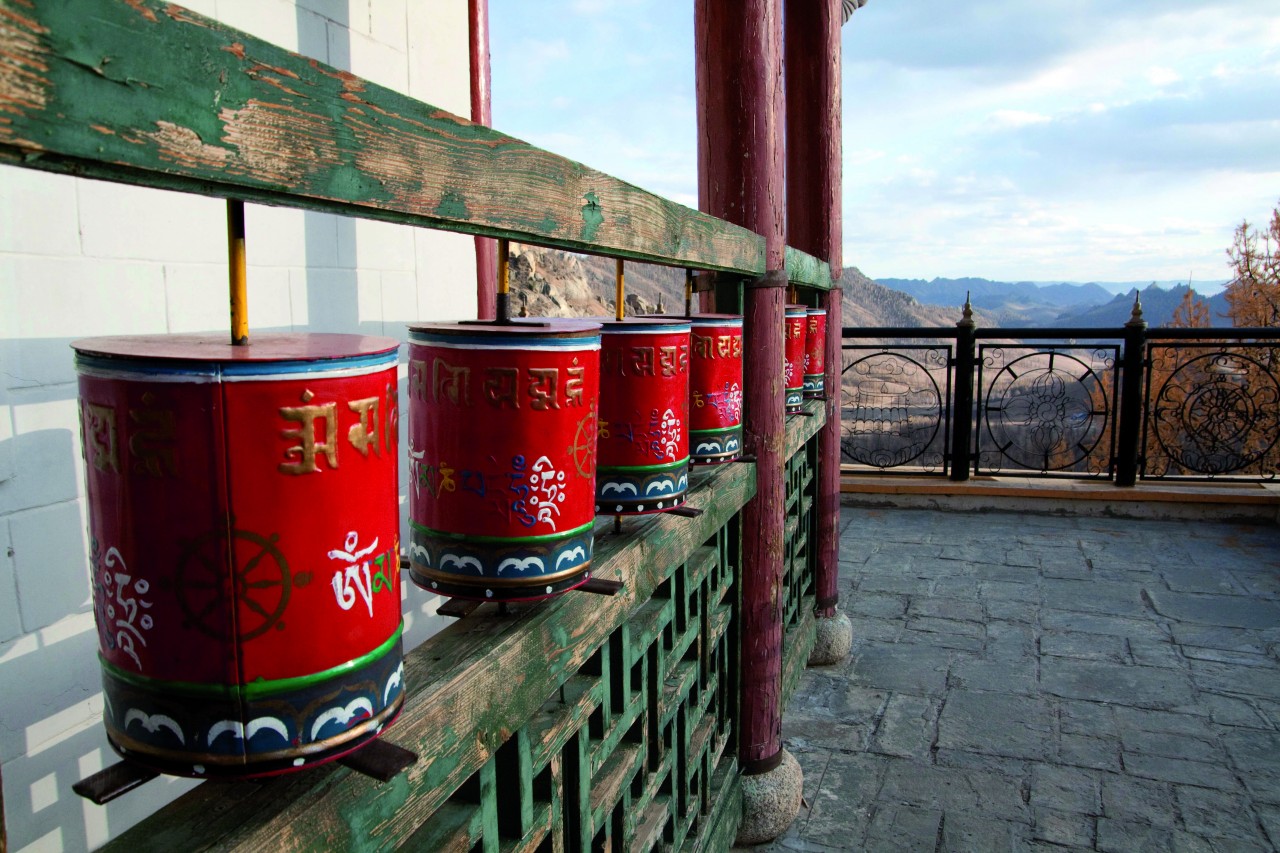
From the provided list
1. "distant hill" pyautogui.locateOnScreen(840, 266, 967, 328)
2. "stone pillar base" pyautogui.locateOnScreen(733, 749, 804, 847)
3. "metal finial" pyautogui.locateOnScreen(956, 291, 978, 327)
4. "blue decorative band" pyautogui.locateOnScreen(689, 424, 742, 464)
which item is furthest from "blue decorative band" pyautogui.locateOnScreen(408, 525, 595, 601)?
"distant hill" pyautogui.locateOnScreen(840, 266, 967, 328)

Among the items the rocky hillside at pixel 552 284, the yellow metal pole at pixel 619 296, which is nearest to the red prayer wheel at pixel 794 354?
the yellow metal pole at pixel 619 296

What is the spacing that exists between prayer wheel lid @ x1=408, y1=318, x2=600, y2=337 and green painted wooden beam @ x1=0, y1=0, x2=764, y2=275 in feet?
0.35

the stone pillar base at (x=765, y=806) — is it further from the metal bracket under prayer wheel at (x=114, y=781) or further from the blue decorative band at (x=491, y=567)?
the metal bracket under prayer wheel at (x=114, y=781)

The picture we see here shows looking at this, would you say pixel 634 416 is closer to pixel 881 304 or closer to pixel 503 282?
pixel 503 282

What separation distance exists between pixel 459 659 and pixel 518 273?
14.3 m

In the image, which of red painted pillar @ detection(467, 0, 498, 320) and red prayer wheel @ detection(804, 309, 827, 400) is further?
red prayer wheel @ detection(804, 309, 827, 400)

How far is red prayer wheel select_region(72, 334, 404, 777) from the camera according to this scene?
61 centimetres

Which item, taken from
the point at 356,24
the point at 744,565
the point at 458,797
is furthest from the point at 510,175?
the point at 356,24

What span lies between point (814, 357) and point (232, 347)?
309 cm

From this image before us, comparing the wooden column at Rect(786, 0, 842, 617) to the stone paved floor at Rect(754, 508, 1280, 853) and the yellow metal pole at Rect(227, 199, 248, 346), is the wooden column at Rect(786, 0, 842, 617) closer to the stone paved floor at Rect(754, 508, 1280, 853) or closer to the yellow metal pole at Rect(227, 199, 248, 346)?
the stone paved floor at Rect(754, 508, 1280, 853)

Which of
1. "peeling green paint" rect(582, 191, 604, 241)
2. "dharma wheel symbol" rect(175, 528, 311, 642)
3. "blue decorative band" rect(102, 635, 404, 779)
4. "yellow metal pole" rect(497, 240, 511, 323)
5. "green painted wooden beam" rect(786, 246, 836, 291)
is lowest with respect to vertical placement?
"blue decorative band" rect(102, 635, 404, 779)

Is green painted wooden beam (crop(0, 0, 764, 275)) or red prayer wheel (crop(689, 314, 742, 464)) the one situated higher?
green painted wooden beam (crop(0, 0, 764, 275))

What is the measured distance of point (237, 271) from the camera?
63cm

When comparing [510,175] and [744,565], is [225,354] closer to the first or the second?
[510,175]
